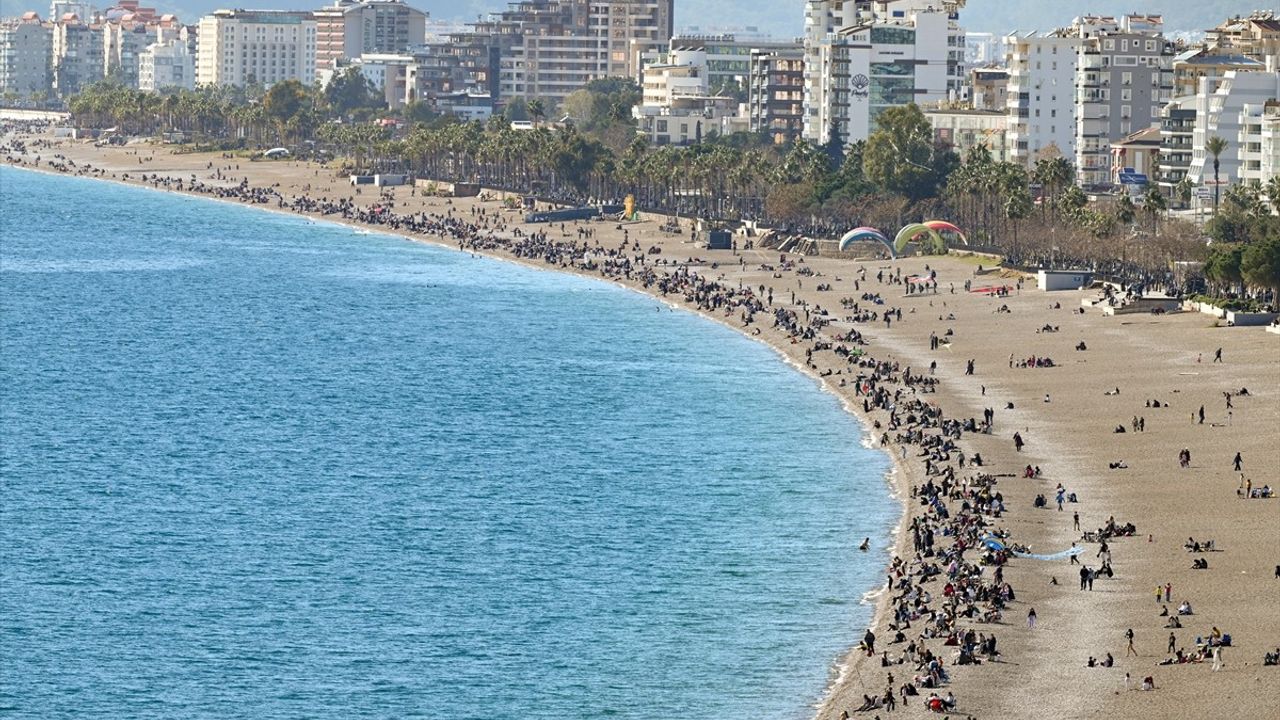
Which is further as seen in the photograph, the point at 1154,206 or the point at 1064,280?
the point at 1154,206

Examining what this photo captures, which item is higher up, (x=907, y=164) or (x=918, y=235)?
(x=907, y=164)

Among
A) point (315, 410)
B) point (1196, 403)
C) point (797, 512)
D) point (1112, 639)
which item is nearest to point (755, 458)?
point (797, 512)

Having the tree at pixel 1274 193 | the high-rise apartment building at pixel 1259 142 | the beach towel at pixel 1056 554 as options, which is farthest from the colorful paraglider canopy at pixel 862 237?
the beach towel at pixel 1056 554

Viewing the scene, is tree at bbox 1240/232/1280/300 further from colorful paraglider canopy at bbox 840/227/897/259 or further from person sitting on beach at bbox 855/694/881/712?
person sitting on beach at bbox 855/694/881/712

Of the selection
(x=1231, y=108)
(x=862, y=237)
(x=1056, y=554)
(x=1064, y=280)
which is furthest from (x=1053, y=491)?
(x=1231, y=108)

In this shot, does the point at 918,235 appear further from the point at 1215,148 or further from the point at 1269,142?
the point at 1269,142

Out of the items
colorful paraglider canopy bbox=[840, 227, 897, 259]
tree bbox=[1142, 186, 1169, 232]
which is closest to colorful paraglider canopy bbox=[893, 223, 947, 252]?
colorful paraglider canopy bbox=[840, 227, 897, 259]

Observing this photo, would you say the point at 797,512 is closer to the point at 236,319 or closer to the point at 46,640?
A: the point at 46,640
